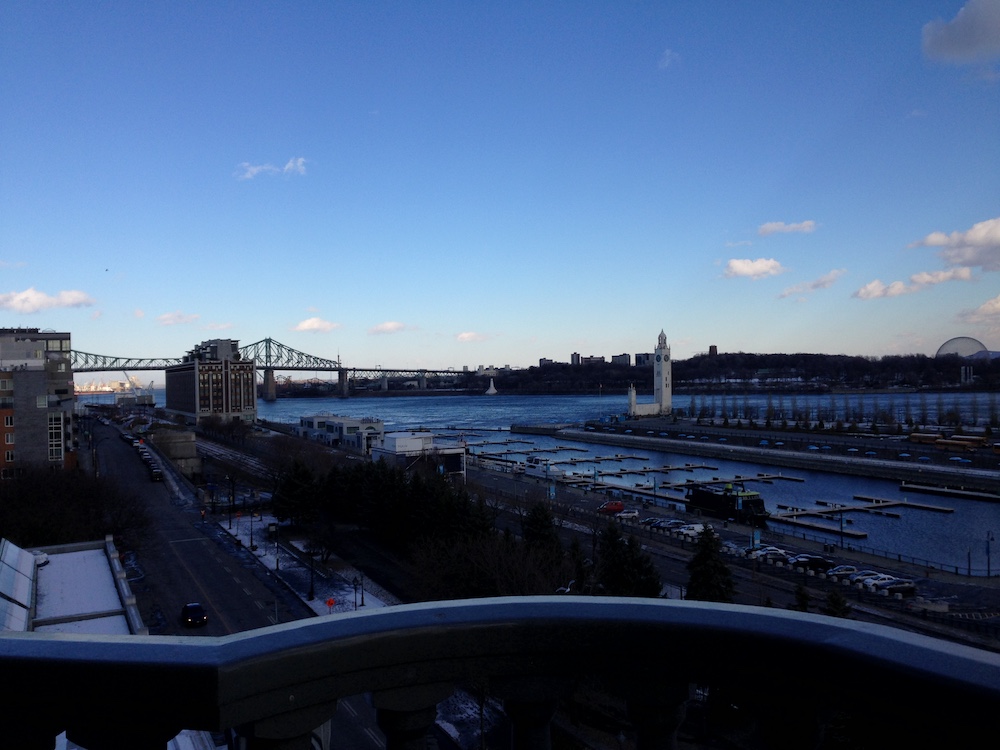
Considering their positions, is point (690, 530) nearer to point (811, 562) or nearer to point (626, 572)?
point (811, 562)

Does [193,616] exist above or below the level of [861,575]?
above

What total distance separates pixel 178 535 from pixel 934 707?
6182 mm

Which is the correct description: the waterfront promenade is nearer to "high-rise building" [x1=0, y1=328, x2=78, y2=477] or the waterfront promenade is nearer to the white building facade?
the white building facade

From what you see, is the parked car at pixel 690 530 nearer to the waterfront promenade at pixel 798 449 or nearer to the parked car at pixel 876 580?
the parked car at pixel 876 580

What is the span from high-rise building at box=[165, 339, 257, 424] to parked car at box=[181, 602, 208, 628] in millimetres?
18197

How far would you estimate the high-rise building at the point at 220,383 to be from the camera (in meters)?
21.5

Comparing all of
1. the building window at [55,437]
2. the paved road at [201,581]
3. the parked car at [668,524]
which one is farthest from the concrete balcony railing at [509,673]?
the building window at [55,437]

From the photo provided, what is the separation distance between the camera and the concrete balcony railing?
0.30 m

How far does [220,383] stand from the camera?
2175cm

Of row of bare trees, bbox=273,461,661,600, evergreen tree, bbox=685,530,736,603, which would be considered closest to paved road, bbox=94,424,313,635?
row of bare trees, bbox=273,461,661,600

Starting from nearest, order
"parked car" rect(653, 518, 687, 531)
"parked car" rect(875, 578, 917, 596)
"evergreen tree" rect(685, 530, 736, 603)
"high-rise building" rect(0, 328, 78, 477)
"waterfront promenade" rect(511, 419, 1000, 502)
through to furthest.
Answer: "evergreen tree" rect(685, 530, 736, 603), "parked car" rect(875, 578, 917, 596), "parked car" rect(653, 518, 687, 531), "high-rise building" rect(0, 328, 78, 477), "waterfront promenade" rect(511, 419, 1000, 502)

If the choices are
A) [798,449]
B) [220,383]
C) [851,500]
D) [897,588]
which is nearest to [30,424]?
[897,588]

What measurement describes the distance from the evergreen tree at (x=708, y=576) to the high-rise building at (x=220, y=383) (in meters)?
19.4

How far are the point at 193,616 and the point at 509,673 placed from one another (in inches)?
146
